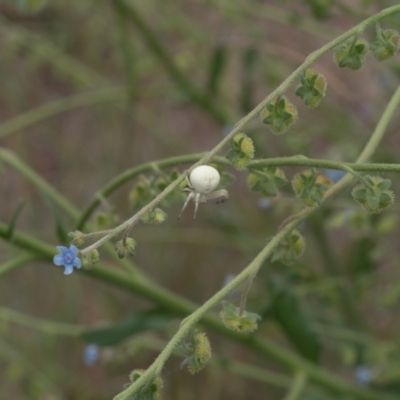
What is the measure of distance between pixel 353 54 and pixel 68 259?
1.11 feet

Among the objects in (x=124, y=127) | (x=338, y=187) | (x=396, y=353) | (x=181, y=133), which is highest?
(x=181, y=133)

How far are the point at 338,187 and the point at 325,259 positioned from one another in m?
0.99

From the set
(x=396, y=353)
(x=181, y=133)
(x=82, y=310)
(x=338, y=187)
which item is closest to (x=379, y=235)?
(x=396, y=353)

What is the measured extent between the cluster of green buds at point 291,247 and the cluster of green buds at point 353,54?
6.9 inches

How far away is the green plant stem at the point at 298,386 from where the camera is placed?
3.37 feet

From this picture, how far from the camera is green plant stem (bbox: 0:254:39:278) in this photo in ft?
2.87

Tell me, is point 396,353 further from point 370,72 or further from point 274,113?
point 370,72

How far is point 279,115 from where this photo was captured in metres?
0.63

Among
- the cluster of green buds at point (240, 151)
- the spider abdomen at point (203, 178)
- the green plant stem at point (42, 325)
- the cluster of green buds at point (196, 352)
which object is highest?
the green plant stem at point (42, 325)

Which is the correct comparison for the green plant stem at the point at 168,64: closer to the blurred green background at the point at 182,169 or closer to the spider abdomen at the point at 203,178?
the blurred green background at the point at 182,169

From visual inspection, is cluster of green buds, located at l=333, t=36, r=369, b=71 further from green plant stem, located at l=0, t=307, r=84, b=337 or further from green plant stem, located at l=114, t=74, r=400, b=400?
green plant stem, located at l=0, t=307, r=84, b=337

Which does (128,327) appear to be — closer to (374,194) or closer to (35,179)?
(35,179)

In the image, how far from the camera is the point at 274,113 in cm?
63

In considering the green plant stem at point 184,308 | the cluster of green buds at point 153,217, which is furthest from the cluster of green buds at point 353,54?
the green plant stem at point 184,308
